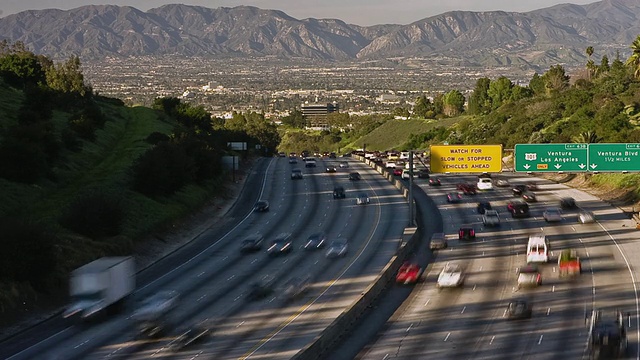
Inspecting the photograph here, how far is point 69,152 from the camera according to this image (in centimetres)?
9631

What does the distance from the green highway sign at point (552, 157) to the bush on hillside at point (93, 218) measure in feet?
98.1

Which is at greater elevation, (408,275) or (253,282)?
(408,275)

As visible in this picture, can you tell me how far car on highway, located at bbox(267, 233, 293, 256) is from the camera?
70250 mm

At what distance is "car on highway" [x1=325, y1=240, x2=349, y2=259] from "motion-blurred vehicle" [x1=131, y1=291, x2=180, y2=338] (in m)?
18.0

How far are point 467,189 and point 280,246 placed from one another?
41.2 m

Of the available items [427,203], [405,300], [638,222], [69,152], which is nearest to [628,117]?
[427,203]

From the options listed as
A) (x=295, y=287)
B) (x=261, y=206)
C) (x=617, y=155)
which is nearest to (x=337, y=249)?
(x=295, y=287)

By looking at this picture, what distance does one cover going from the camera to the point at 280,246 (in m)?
71.2

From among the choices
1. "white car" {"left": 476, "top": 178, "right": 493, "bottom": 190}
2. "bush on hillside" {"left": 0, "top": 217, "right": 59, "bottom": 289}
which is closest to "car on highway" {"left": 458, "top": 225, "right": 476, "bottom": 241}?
"white car" {"left": 476, "top": 178, "right": 493, "bottom": 190}

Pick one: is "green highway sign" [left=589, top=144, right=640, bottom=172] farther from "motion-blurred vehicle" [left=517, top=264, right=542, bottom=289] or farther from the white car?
the white car

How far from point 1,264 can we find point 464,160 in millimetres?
37131

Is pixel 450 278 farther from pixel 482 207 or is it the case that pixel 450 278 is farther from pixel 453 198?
pixel 453 198

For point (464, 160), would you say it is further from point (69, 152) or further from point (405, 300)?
point (69, 152)

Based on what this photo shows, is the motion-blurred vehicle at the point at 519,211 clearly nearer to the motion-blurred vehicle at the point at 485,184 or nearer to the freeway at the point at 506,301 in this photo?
the freeway at the point at 506,301
